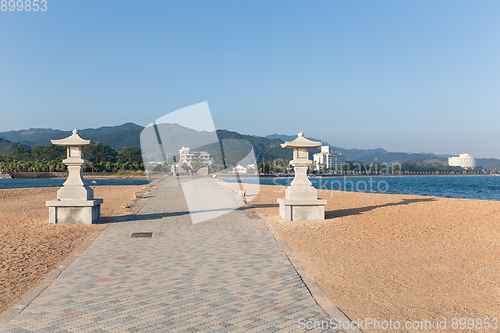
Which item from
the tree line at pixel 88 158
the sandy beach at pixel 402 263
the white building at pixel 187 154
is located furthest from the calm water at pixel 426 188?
the tree line at pixel 88 158

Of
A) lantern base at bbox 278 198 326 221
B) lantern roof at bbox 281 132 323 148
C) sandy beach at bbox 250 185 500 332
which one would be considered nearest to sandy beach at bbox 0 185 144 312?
sandy beach at bbox 250 185 500 332

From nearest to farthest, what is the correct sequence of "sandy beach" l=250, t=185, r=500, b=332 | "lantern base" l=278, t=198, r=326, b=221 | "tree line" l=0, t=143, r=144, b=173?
"sandy beach" l=250, t=185, r=500, b=332, "lantern base" l=278, t=198, r=326, b=221, "tree line" l=0, t=143, r=144, b=173

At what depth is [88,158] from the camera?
4269 inches

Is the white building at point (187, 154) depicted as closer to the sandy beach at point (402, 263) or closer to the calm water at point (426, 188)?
the sandy beach at point (402, 263)

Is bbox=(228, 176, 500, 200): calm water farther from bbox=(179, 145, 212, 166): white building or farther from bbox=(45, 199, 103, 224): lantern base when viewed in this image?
bbox=(45, 199, 103, 224): lantern base

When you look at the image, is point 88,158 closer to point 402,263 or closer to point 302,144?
point 302,144

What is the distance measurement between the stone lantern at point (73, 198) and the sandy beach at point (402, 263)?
223 inches

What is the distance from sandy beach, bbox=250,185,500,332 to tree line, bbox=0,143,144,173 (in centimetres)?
10162

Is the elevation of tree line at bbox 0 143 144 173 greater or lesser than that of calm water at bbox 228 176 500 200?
greater

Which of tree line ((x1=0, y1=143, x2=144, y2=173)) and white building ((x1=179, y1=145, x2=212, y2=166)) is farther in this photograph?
tree line ((x1=0, y1=143, x2=144, y2=173))

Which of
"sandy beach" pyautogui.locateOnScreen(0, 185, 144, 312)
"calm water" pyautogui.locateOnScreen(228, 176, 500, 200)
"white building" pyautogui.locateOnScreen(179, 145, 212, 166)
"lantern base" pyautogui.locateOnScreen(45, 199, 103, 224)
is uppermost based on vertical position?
"white building" pyautogui.locateOnScreen(179, 145, 212, 166)

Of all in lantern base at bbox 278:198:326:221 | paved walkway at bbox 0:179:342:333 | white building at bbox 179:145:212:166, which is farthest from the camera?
white building at bbox 179:145:212:166

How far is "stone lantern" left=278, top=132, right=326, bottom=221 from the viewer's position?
37.2 ft

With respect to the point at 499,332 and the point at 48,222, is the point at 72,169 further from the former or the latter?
the point at 499,332
